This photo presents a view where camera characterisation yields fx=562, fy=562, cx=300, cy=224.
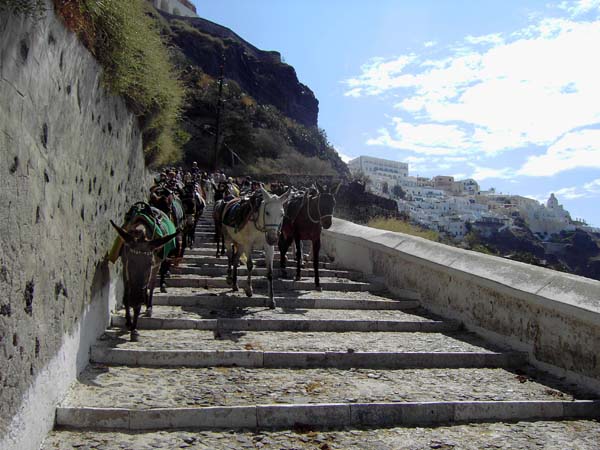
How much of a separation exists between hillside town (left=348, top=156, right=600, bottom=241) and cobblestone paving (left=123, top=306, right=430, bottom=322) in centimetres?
8782

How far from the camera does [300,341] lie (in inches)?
293

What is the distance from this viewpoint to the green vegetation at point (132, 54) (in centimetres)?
574

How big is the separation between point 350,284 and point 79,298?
6.38m

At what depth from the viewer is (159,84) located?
8.66m

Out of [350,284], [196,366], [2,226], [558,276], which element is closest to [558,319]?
[558,276]

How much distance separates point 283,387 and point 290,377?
0.36 metres

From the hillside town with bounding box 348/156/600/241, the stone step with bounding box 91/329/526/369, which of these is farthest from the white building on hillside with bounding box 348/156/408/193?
the stone step with bounding box 91/329/526/369

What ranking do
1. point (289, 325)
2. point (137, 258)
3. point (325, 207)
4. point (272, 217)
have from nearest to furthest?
point (137, 258) < point (289, 325) < point (272, 217) < point (325, 207)

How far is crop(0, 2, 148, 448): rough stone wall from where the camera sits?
377 cm

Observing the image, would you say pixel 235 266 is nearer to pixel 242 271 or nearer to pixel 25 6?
pixel 242 271

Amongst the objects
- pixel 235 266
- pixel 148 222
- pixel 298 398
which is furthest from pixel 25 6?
pixel 235 266

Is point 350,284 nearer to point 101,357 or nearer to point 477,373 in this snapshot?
point 477,373

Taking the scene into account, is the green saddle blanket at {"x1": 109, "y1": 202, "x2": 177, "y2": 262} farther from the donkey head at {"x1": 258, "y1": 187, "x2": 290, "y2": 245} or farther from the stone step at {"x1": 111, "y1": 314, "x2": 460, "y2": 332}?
the donkey head at {"x1": 258, "y1": 187, "x2": 290, "y2": 245}

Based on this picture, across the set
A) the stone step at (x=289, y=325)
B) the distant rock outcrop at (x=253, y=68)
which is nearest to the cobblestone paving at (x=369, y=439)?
the stone step at (x=289, y=325)
